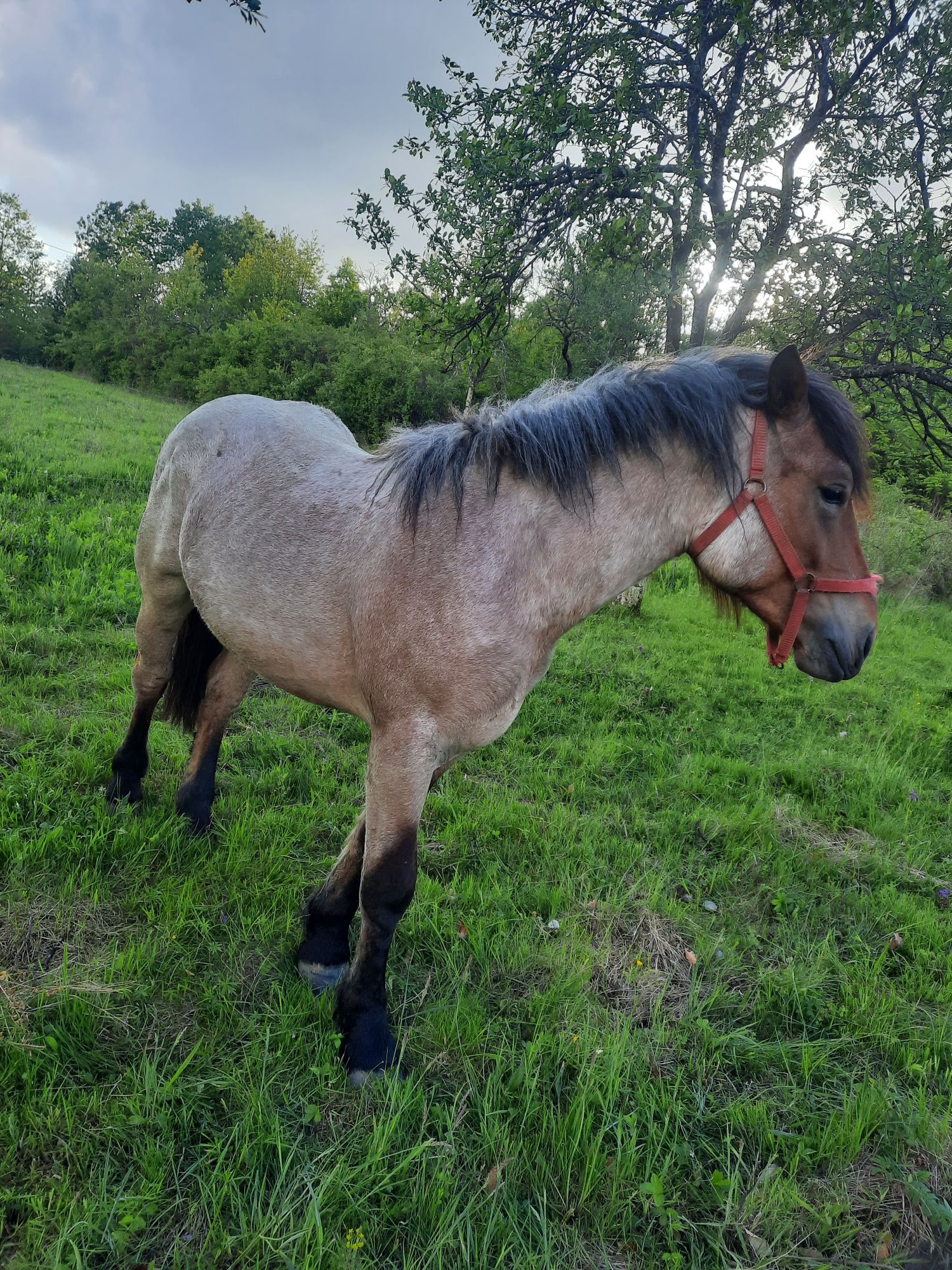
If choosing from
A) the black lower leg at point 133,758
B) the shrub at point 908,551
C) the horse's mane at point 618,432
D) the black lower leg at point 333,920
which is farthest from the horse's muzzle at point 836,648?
the shrub at point 908,551

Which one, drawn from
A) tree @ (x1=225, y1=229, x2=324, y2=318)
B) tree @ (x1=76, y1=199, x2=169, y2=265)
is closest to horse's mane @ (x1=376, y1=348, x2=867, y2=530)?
tree @ (x1=225, y1=229, x2=324, y2=318)

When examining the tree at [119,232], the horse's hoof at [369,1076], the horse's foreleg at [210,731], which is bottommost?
the horse's hoof at [369,1076]

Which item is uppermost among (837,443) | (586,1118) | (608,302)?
(608,302)

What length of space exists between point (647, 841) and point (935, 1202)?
1872 mm

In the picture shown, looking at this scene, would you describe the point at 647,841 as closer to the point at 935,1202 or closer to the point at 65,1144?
the point at 935,1202

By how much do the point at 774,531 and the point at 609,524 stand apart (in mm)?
531

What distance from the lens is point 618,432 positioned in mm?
2031

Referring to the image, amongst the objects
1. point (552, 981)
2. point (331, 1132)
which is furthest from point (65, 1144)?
point (552, 981)

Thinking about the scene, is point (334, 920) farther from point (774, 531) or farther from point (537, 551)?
point (774, 531)

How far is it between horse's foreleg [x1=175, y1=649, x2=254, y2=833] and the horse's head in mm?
2358

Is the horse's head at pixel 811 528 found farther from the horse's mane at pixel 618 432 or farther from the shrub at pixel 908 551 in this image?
the shrub at pixel 908 551

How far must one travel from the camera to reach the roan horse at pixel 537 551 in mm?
1946

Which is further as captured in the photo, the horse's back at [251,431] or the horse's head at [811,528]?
the horse's back at [251,431]

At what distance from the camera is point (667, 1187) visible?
177 centimetres
